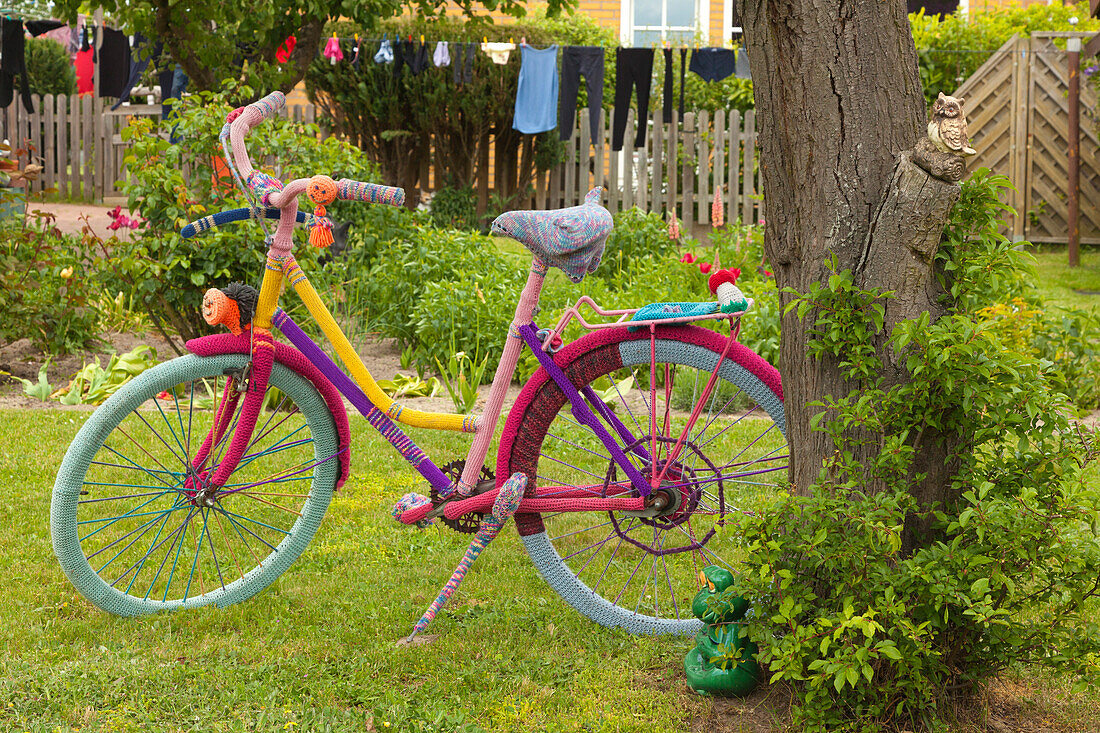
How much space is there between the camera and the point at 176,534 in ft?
10.5

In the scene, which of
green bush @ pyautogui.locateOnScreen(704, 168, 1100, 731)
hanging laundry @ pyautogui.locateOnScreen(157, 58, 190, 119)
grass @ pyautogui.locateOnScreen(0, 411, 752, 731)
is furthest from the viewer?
hanging laundry @ pyautogui.locateOnScreen(157, 58, 190, 119)

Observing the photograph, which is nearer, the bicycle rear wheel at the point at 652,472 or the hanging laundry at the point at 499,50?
the bicycle rear wheel at the point at 652,472

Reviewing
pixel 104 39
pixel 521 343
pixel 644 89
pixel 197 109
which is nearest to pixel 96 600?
pixel 521 343

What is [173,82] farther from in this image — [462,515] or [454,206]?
[462,515]

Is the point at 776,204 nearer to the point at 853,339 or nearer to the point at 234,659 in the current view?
the point at 853,339

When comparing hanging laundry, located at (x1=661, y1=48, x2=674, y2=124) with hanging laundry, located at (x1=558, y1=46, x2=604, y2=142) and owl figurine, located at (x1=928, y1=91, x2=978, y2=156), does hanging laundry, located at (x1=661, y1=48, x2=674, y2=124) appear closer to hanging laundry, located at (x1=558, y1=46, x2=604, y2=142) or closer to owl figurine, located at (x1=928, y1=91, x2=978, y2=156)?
hanging laundry, located at (x1=558, y1=46, x2=604, y2=142)

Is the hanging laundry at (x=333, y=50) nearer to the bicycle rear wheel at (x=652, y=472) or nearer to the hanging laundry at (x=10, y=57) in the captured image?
the hanging laundry at (x=10, y=57)

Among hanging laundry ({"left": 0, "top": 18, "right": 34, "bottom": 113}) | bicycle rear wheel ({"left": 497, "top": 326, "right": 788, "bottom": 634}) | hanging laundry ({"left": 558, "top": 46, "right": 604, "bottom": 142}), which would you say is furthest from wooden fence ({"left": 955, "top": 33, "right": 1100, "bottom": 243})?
hanging laundry ({"left": 0, "top": 18, "right": 34, "bottom": 113})

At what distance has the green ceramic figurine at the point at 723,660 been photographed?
2426 mm

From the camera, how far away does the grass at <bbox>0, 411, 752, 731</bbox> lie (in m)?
2.42

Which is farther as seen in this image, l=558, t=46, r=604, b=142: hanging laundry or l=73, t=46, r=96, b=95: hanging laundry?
l=73, t=46, r=96, b=95: hanging laundry

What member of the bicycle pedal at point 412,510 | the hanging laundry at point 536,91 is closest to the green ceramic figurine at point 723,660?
the bicycle pedal at point 412,510

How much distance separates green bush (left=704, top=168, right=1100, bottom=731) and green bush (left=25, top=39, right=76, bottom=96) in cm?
1959

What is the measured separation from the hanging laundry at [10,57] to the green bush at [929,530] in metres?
11.6
